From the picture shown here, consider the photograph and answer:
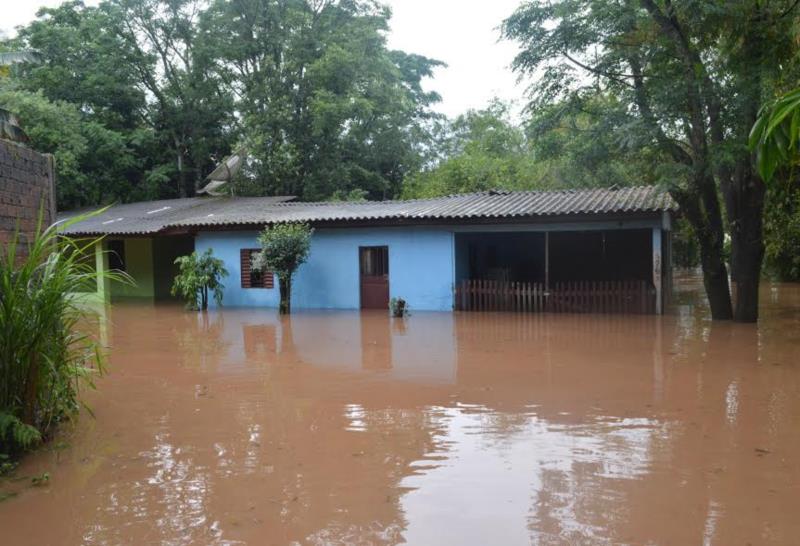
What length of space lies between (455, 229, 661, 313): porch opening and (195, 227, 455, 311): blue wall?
0.54 meters

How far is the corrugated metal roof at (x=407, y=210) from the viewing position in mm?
14621

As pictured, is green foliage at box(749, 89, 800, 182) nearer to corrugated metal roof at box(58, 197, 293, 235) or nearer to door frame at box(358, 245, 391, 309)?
door frame at box(358, 245, 391, 309)

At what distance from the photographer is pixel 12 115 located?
6770 millimetres

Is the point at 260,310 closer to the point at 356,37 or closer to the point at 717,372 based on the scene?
the point at 717,372

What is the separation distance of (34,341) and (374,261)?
489 inches

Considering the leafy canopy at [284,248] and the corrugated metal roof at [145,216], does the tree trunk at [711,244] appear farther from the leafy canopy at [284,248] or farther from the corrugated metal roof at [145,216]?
the corrugated metal roof at [145,216]

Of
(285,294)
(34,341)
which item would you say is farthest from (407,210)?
(34,341)

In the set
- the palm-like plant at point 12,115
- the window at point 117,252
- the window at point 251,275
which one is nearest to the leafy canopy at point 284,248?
the window at point 251,275

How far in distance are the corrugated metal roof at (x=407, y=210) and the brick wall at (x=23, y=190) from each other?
958cm

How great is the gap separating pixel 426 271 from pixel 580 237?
19.4 feet

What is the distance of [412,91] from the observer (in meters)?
34.3

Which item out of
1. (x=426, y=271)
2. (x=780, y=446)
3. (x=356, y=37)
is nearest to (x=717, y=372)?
(x=780, y=446)

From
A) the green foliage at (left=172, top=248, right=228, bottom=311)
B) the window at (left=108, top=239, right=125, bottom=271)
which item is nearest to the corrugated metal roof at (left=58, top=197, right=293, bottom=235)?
the window at (left=108, top=239, right=125, bottom=271)

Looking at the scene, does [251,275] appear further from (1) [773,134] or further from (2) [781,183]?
(1) [773,134]
